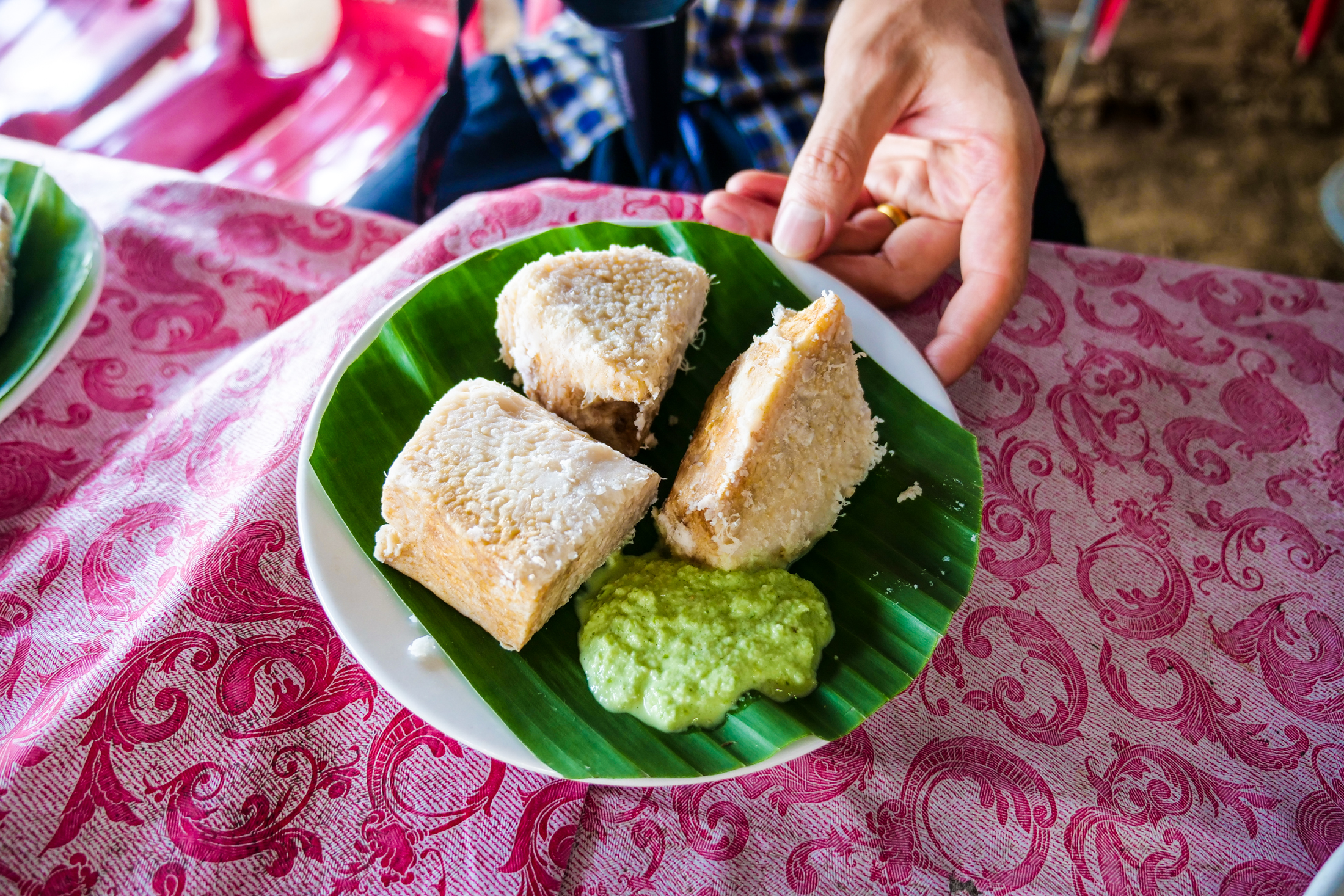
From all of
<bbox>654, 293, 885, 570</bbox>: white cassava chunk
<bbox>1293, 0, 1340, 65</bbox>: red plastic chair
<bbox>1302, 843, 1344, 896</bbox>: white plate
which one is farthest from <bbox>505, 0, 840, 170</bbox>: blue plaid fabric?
<bbox>1293, 0, 1340, 65</bbox>: red plastic chair

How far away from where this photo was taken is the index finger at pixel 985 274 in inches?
70.7

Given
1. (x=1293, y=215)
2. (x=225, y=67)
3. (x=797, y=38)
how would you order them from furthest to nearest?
(x=1293, y=215) < (x=225, y=67) < (x=797, y=38)

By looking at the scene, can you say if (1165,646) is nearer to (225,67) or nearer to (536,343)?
(536,343)

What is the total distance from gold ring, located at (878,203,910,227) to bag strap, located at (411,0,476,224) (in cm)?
120

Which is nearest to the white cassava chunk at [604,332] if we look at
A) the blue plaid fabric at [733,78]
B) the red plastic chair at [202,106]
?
the blue plaid fabric at [733,78]

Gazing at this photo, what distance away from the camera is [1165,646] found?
5.09 ft

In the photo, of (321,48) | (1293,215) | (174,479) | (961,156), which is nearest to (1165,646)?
(961,156)

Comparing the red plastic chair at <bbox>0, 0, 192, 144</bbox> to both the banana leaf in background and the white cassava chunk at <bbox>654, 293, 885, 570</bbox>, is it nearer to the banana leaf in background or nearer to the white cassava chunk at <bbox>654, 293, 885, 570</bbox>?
the banana leaf in background

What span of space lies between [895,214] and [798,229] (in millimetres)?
536

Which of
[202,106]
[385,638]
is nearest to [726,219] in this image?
[385,638]

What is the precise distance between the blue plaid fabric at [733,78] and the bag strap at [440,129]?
308 millimetres

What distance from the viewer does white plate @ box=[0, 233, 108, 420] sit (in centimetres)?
157

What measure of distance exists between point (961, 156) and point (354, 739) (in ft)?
6.17

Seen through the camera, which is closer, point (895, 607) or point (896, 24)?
point (895, 607)
